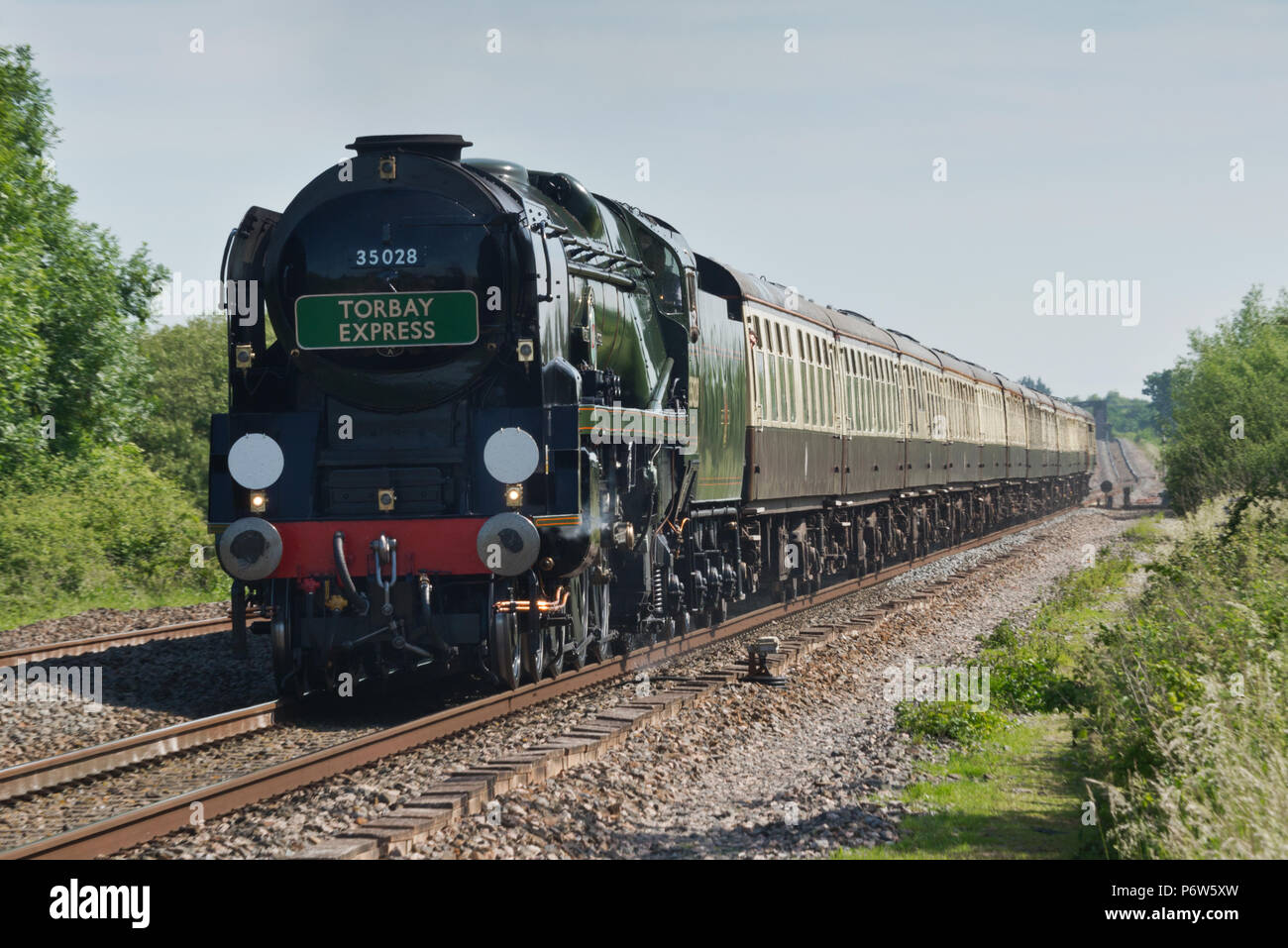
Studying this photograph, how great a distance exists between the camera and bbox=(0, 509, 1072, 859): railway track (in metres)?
6.96

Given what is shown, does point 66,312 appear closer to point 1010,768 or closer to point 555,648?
point 555,648

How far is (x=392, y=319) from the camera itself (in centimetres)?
1073

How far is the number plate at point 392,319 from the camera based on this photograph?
35.1 feet

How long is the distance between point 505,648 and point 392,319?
276cm

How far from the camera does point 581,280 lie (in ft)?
38.8

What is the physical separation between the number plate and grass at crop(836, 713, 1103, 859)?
4955mm

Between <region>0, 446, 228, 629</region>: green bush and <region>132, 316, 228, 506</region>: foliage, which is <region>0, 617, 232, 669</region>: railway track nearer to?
<region>0, 446, 228, 629</region>: green bush

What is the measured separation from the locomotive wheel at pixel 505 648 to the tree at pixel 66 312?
1619 centimetres

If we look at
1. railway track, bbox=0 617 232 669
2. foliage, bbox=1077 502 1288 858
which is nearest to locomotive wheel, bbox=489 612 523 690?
foliage, bbox=1077 502 1288 858

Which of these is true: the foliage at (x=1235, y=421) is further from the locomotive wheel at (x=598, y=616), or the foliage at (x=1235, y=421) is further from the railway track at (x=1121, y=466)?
the railway track at (x=1121, y=466)

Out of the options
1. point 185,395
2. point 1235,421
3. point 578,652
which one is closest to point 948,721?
point 578,652
